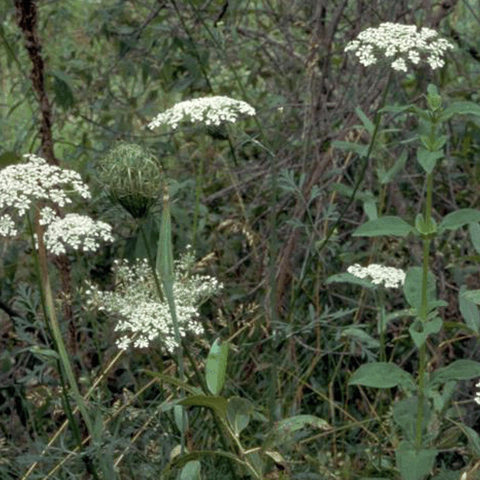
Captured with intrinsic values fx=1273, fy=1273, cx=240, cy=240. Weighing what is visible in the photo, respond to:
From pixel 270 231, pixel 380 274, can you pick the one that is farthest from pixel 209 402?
pixel 270 231

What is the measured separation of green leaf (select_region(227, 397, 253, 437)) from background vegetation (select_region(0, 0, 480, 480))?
1.43 ft

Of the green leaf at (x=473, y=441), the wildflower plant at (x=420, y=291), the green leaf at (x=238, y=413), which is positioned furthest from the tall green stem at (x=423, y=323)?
the green leaf at (x=238, y=413)

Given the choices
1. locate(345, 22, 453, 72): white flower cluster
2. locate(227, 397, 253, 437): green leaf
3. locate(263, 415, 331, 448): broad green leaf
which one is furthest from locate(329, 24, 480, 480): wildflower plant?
locate(227, 397, 253, 437): green leaf

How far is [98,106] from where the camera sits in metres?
4.25

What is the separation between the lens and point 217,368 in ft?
6.91

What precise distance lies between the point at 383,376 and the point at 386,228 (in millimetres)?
268

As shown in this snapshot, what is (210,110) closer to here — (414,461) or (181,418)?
(181,418)

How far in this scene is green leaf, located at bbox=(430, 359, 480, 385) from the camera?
7.32ft

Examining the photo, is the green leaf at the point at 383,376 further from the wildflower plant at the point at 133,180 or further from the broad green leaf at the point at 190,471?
the wildflower plant at the point at 133,180

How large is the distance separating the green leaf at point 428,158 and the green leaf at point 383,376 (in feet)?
1.24

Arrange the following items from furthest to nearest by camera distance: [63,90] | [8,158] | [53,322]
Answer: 1. [63,90]
2. [8,158]
3. [53,322]

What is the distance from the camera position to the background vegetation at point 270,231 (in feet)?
9.48

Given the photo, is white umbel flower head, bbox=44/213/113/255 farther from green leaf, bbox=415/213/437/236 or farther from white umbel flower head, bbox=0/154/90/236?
green leaf, bbox=415/213/437/236

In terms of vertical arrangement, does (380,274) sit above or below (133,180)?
below
